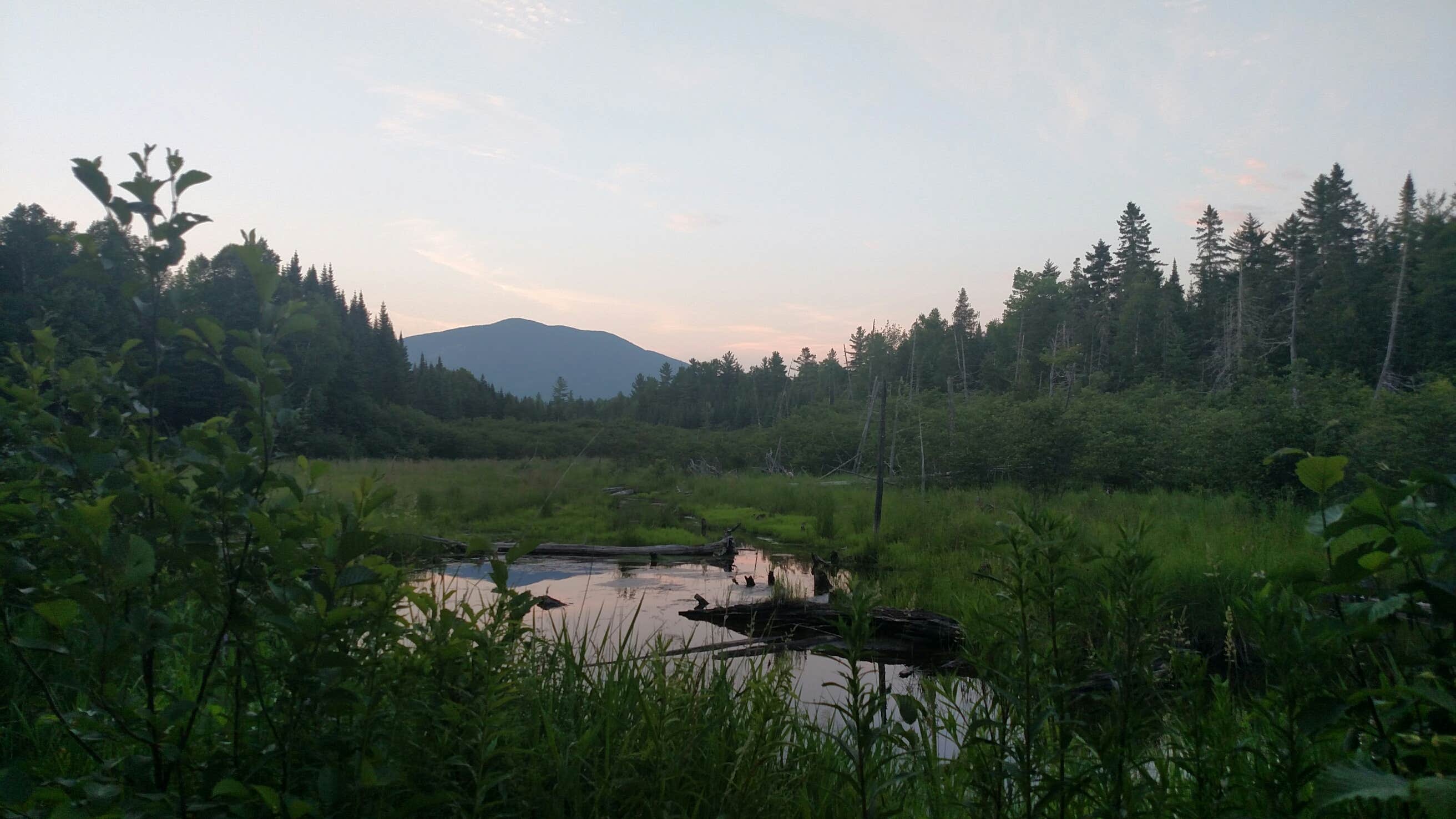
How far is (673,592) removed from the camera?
1020cm

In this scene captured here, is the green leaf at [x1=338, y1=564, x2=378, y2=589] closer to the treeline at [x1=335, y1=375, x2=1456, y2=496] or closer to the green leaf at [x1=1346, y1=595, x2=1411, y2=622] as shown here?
the treeline at [x1=335, y1=375, x2=1456, y2=496]

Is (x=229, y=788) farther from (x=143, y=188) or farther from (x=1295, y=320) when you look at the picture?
(x=1295, y=320)

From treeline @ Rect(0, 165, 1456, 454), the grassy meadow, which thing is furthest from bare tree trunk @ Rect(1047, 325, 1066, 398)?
the grassy meadow

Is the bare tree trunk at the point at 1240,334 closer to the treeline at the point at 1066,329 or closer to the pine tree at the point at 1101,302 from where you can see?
the treeline at the point at 1066,329

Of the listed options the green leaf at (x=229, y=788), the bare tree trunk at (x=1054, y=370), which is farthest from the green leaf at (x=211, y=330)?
the bare tree trunk at (x=1054, y=370)

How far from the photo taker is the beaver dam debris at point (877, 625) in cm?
707

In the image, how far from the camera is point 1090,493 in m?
17.0

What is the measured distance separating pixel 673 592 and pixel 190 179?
357 inches

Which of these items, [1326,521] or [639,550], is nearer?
[1326,521]

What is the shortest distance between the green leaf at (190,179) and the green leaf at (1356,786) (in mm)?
2387

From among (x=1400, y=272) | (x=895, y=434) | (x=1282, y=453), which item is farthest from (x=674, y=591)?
(x=1400, y=272)

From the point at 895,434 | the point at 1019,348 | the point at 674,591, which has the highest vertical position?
the point at 1019,348

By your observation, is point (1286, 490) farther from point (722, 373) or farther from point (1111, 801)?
point (722, 373)

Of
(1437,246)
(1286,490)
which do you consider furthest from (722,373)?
(1286,490)
